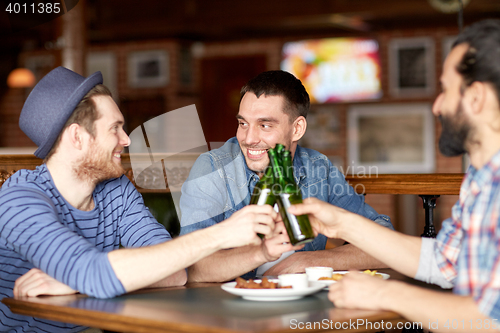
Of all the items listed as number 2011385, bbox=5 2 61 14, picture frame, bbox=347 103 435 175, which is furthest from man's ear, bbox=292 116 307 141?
picture frame, bbox=347 103 435 175

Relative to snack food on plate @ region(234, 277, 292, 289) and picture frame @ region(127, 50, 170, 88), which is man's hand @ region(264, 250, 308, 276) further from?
picture frame @ region(127, 50, 170, 88)

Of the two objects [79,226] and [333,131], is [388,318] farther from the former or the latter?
[333,131]

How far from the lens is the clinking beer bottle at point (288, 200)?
52.3 inches

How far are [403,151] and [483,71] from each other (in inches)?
179

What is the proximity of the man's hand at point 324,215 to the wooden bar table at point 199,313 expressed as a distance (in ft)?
0.62

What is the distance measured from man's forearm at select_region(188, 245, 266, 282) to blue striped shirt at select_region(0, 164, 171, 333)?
15 centimetres

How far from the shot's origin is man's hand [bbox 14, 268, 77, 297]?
1.38 meters

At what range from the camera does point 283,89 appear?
218cm

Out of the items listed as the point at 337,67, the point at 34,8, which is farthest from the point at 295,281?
→ the point at 337,67

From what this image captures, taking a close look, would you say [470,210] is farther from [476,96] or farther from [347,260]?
[347,260]

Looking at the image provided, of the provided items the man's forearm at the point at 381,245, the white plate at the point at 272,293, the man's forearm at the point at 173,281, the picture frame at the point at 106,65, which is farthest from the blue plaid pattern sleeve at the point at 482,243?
the picture frame at the point at 106,65

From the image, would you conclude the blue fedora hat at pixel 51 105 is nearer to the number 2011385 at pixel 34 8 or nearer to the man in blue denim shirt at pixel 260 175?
the man in blue denim shirt at pixel 260 175

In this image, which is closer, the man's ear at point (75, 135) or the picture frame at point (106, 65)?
the man's ear at point (75, 135)

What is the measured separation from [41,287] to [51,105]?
525mm
